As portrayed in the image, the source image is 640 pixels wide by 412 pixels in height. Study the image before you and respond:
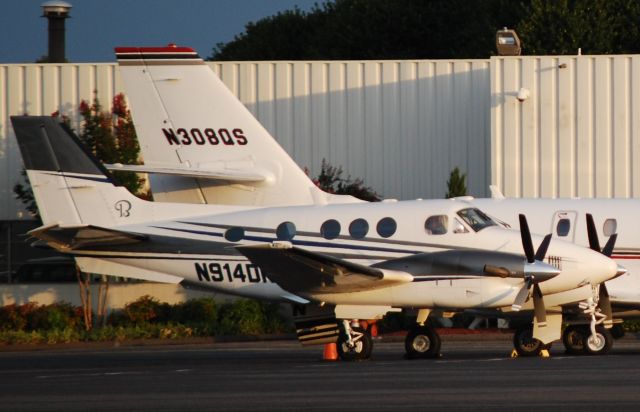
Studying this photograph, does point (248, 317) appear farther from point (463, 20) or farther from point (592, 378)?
point (463, 20)

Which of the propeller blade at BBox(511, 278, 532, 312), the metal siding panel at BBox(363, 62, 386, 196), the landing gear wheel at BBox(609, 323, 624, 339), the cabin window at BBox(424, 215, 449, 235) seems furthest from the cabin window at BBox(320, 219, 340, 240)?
the metal siding panel at BBox(363, 62, 386, 196)

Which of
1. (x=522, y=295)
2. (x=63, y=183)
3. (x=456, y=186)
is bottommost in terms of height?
(x=522, y=295)

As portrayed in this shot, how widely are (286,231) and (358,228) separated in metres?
1.24

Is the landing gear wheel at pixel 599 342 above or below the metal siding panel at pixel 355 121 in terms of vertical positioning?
below

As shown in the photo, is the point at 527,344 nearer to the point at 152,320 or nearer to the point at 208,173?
the point at 208,173

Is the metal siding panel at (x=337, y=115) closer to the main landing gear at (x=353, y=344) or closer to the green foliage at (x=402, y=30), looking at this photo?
the main landing gear at (x=353, y=344)

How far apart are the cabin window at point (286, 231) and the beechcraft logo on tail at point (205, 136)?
5126 mm

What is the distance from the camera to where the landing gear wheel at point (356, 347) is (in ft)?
72.4

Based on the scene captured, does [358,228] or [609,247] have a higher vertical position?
[358,228]

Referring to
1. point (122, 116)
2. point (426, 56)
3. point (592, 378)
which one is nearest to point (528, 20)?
point (426, 56)

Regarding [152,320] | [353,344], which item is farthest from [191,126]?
[353,344]

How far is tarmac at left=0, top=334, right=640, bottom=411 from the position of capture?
46.1ft

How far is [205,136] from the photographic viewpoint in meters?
28.5

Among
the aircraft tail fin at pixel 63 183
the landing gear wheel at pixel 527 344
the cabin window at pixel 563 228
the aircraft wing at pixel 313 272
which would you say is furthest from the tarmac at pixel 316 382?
the aircraft tail fin at pixel 63 183
